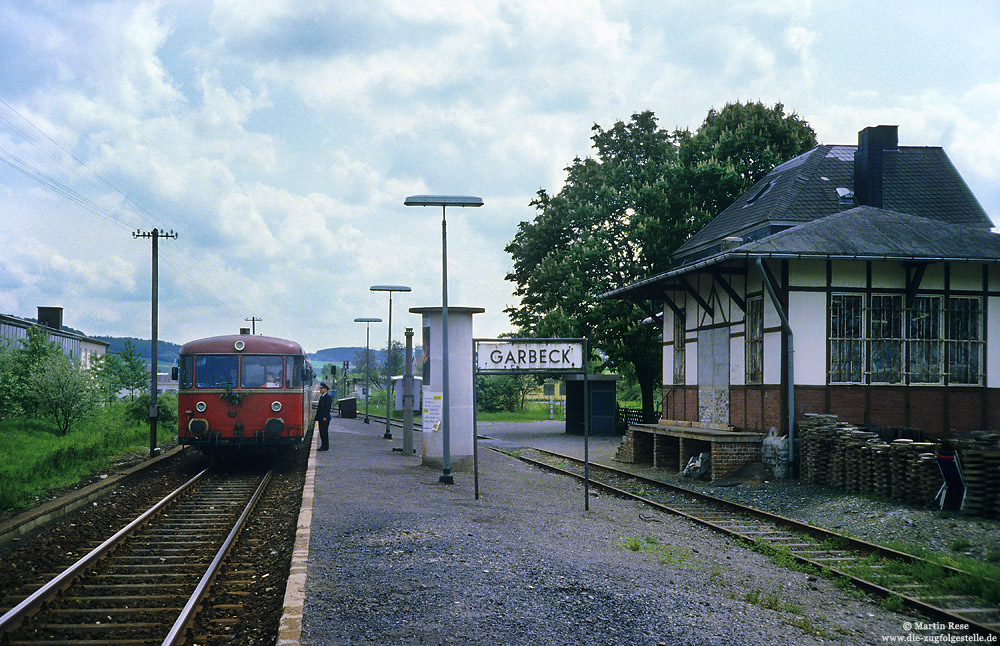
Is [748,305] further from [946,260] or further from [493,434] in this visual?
[493,434]

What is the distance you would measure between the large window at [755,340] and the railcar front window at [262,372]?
34.5ft

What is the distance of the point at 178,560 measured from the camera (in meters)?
9.40

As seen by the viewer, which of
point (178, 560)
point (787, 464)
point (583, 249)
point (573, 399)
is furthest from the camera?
point (573, 399)

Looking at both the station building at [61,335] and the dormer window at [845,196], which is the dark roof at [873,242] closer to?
the dormer window at [845,196]

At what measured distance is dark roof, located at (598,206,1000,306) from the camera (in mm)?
15867

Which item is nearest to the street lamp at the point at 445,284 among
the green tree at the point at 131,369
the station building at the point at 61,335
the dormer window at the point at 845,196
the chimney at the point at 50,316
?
the dormer window at the point at 845,196

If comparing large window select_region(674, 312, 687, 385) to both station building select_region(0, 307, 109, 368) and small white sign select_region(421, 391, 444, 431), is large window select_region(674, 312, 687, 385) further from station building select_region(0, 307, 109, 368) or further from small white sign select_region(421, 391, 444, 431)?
station building select_region(0, 307, 109, 368)

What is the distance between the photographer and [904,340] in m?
16.8

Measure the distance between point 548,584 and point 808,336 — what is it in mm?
10804

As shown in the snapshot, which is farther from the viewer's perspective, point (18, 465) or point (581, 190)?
point (581, 190)

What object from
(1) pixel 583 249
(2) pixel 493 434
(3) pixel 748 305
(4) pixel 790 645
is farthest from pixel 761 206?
(4) pixel 790 645

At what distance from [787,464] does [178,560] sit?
11468mm

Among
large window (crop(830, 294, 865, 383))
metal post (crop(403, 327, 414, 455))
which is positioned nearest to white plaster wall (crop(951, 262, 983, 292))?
large window (crop(830, 294, 865, 383))

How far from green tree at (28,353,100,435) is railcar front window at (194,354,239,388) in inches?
427
